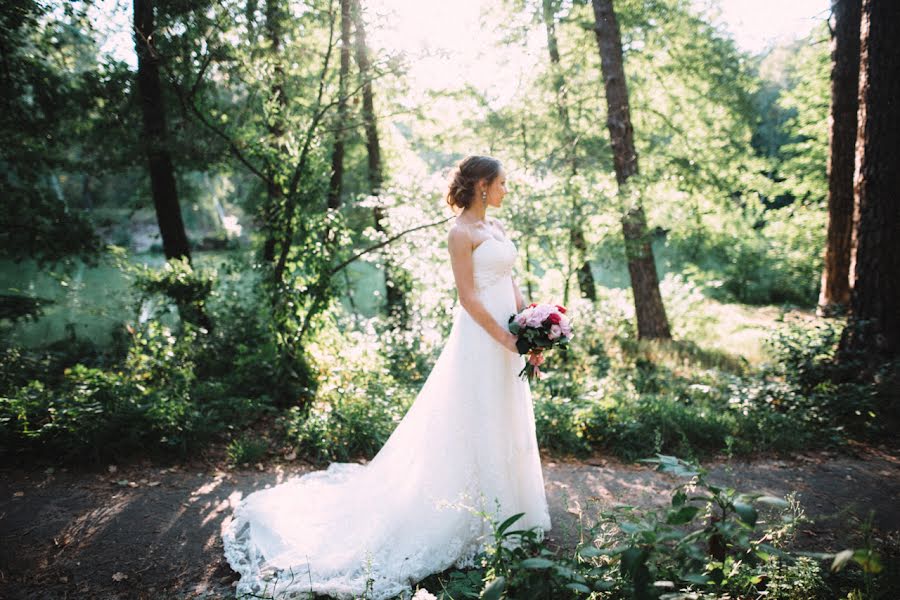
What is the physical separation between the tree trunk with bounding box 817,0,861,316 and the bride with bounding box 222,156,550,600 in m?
6.30

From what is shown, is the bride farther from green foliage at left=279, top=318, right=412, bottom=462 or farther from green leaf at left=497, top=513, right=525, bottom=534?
green foliage at left=279, top=318, right=412, bottom=462

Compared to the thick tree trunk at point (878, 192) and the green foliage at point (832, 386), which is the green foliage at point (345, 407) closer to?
the green foliage at point (832, 386)

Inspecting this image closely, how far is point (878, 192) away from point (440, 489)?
540 centimetres

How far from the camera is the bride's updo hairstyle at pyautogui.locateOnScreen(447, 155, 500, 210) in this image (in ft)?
11.0

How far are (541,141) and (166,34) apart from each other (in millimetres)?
6863

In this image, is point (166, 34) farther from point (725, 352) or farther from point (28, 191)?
point (725, 352)

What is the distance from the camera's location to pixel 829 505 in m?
3.96

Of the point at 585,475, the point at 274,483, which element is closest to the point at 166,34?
the point at 274,483

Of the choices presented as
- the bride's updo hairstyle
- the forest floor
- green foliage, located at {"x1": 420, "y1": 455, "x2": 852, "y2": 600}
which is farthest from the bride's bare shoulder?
green foliage, located at {"x1": 420, "y1": 455, "x2": 852, "y2": 600}

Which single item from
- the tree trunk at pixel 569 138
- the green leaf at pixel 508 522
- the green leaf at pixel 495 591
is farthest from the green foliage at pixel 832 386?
the green leaf at pixel 495 591

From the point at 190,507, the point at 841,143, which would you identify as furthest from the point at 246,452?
the point at 841,143

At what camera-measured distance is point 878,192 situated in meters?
5.31

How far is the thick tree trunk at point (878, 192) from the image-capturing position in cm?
516

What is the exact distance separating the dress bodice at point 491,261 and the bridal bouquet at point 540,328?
0.33 metres
